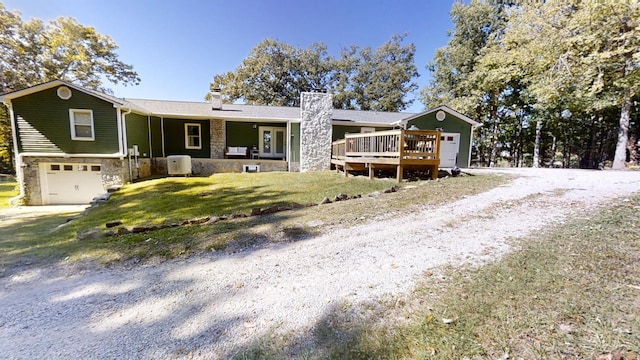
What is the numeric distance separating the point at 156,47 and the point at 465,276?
58.0 feet

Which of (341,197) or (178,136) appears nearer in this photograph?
(341,197)

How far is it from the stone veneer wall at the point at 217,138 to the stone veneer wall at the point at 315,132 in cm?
430

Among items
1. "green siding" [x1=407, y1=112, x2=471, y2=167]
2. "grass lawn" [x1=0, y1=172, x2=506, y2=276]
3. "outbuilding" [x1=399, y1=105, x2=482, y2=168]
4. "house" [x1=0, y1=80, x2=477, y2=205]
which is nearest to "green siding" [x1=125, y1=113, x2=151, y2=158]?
"house" [x1=0, y1=80, x2=477, y2=205]

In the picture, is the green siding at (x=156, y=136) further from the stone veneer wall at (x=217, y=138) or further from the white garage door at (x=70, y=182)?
the white garage door at (x=70, y=182)

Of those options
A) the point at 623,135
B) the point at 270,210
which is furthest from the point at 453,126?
the point at 270,210

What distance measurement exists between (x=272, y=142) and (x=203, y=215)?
9.36m

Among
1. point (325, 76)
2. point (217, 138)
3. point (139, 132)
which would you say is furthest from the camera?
point (325, 76)

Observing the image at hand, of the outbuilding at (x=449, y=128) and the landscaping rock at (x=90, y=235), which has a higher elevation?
the outbuilding at (x=449, y=128)

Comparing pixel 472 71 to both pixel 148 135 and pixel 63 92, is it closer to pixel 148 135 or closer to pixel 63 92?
pixel 148 135

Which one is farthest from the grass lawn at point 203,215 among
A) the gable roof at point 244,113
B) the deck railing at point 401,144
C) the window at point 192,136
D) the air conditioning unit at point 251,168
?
the gable roof at point 244,113

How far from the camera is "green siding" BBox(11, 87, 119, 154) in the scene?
10.6m

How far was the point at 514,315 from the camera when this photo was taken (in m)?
2.07

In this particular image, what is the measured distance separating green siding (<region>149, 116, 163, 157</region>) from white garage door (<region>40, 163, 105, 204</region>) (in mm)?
2671

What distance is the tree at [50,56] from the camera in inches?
656
